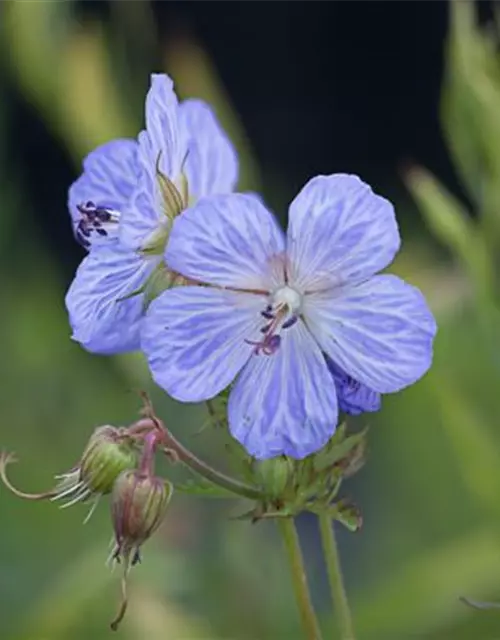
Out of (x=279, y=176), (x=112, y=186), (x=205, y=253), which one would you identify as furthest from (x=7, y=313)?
(x=205, y=253)

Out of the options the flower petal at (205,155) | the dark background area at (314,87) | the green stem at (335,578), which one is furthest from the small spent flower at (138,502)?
the dark background area at (314,87)

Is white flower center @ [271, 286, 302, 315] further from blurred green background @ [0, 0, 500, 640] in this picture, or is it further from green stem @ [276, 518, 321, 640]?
blurred green background @ [0, 0, 500, 640]

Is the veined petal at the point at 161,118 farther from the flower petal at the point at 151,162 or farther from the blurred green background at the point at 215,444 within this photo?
the blurred green background at the point at 215,444

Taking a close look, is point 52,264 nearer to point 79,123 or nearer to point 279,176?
point 279,176

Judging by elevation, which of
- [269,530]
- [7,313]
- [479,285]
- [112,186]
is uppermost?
[7,313]

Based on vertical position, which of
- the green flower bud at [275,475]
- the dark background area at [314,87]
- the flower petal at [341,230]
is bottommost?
the green flower bud at [275,475]

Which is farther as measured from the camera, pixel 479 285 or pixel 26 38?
pixel 26 38
